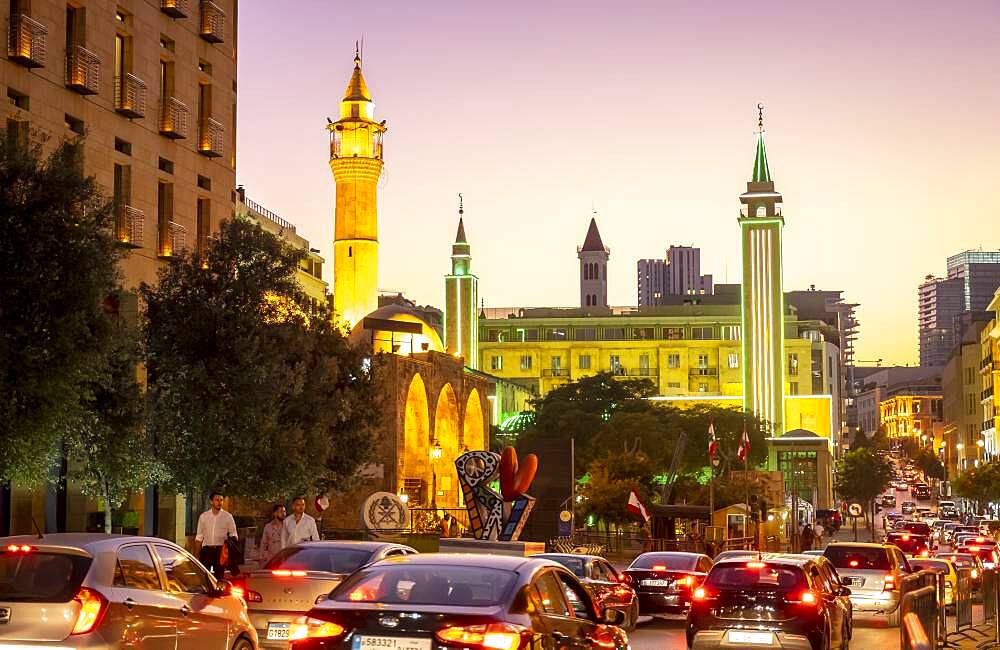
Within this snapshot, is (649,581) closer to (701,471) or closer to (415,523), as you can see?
(415,523)

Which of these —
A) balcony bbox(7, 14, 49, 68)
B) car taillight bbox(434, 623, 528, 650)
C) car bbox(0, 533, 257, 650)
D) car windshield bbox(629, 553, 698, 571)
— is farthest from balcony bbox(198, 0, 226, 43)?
car taillight bbox(434, 623, 528, 650)

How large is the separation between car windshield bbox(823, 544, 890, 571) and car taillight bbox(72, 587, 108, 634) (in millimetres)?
15754

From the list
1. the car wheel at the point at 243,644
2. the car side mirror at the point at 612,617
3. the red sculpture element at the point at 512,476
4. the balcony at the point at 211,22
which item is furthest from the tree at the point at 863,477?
the car side mirror at the point at 612,617

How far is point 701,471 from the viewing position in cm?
8956

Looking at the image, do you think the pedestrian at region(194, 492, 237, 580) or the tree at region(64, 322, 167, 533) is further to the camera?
the tree at region(64, 322, 167, 533)

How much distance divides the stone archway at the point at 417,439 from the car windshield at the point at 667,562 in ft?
154

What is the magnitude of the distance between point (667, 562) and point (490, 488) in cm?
1178

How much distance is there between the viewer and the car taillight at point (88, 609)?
10.7 m

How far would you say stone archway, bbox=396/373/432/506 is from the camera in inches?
2886

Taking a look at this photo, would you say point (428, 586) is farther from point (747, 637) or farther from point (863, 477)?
point (863, 477)

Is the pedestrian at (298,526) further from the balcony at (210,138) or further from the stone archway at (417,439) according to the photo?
the stone archway at (417,439)

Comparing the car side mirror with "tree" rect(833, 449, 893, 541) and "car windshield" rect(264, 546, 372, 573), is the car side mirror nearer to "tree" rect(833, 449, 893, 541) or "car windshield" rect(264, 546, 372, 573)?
"car windshield" rect(264, 546, 372, 573)

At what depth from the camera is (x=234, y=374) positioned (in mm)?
27266

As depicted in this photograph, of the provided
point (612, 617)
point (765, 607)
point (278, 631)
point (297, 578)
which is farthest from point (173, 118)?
point (612, 617)
